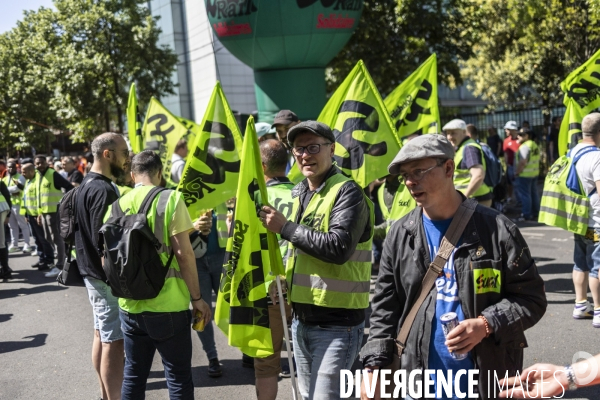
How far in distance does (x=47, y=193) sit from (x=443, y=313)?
9578 millimetres

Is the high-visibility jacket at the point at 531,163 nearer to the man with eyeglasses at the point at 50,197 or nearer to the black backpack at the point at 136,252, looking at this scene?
the man with eyeglasses at the point at 50,197

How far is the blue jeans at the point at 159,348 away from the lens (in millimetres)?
3785

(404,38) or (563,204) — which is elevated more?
(404,38)

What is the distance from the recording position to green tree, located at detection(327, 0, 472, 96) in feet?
53.6

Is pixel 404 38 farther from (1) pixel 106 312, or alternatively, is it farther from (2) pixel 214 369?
(1) pixel 106 312

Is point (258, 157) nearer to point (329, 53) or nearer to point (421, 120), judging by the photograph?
point (421, 120)

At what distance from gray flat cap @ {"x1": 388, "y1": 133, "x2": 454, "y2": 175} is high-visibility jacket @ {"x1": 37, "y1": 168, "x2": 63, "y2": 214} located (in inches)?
363

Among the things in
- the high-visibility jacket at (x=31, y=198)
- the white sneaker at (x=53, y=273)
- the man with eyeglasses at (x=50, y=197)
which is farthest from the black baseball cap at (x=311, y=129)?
the high-visibility jacket at (x=31, y=198)

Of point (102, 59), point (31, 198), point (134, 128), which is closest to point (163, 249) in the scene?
point (134, 128)

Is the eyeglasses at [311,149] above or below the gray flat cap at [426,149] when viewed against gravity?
above

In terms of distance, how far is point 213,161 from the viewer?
16.9 feet

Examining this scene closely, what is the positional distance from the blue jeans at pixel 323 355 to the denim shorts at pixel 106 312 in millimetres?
1639

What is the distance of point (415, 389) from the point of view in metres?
2.66

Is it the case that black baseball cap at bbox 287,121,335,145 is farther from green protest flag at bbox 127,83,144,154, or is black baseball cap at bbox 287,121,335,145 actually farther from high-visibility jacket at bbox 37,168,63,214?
high-visibility jacket at bbox 37,168,63,214
